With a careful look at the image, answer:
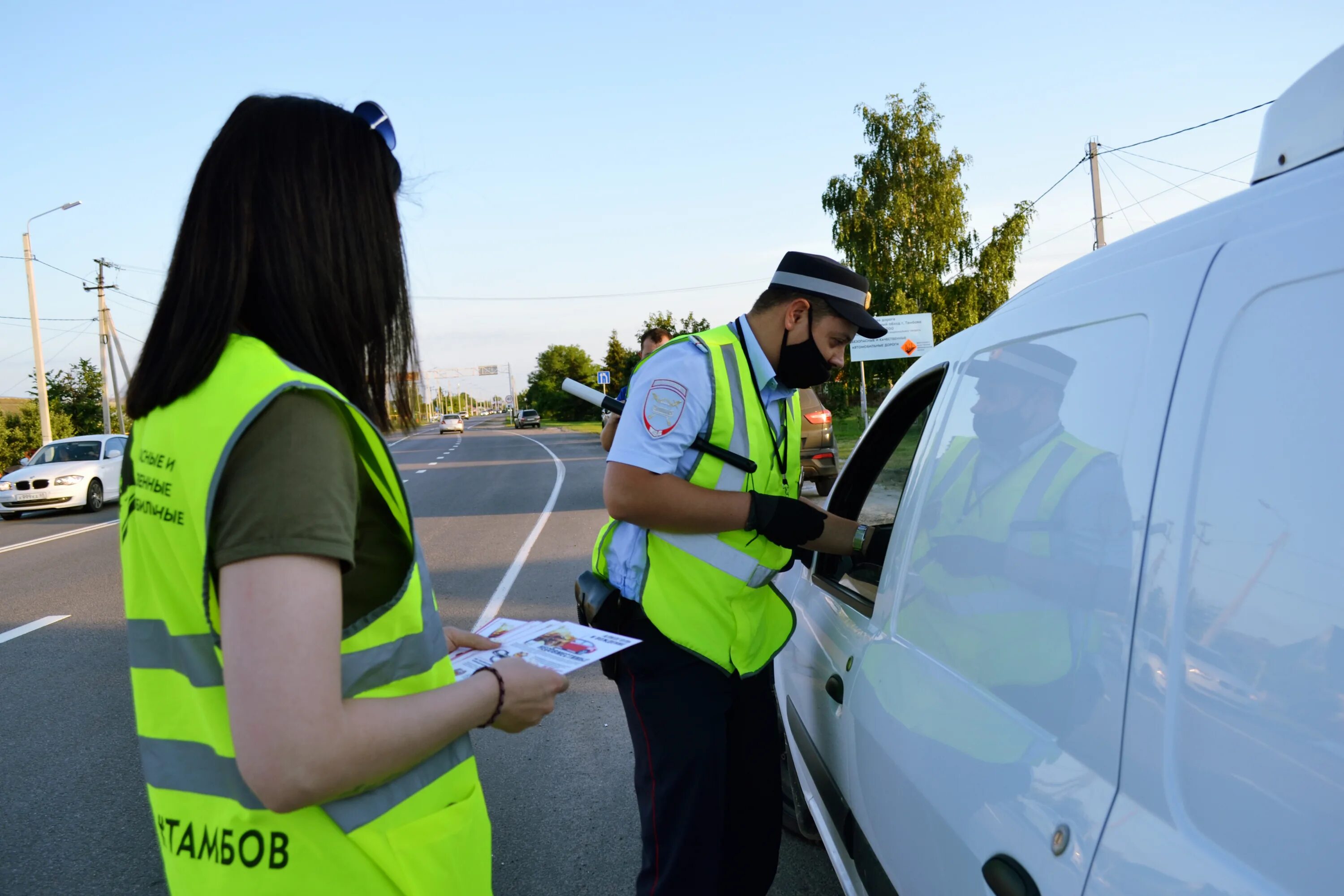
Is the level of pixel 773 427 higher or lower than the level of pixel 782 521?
higher

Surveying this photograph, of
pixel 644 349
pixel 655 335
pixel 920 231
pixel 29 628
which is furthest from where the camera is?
pixel 920 231

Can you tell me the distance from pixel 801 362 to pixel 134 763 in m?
3.74

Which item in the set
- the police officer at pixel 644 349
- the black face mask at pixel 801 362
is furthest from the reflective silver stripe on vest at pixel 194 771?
the police officer at pixel 644 349

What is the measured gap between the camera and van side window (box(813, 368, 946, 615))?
242 cm

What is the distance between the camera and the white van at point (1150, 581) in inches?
35.9

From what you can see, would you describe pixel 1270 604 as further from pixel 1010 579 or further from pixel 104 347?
pixel 104 347

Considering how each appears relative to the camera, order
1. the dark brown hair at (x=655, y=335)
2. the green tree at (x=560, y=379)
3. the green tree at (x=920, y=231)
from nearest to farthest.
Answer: the dark brown hair at (x=655, y=335) < the green tree at (x=920, y=231) < the green tree at (x=560, y=379)

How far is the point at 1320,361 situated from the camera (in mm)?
926

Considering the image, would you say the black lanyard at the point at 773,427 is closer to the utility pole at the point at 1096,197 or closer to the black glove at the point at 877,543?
the black glove at the point at 877,543

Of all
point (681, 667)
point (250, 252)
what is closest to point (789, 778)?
point (681, 667)

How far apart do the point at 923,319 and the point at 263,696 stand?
2568 cm

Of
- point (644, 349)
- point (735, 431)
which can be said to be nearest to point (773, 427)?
point (735, 431)

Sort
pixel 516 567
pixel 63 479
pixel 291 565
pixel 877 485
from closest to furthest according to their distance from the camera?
1. pixel 291 565
2. pixel 877 485
3. pixel 516 567
4. pixel 63 479

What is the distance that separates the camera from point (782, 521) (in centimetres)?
222
